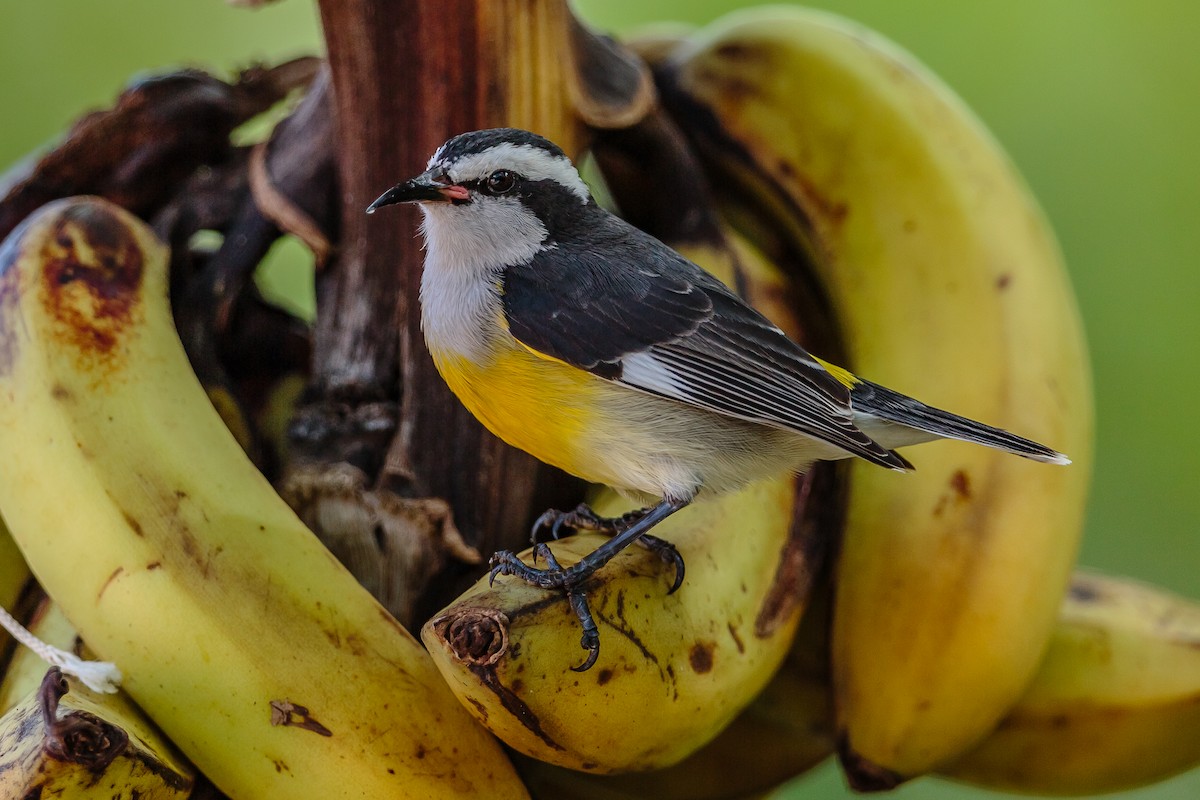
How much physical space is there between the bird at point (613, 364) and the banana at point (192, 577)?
0.74ft

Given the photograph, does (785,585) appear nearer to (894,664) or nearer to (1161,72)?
(894,664)

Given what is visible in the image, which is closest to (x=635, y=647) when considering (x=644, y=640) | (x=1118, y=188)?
(x=644, y=640)

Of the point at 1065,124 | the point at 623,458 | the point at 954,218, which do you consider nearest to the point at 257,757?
the point at 623,458

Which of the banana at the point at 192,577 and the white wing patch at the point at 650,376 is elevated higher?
the white wing patch at the point at 650,376

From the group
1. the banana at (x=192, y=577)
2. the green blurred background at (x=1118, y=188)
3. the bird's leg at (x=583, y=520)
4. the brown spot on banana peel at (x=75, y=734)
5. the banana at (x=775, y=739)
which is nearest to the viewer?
the brown spot on banana peel at (x=75, y=734)

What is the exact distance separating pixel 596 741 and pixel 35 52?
228 centimetres

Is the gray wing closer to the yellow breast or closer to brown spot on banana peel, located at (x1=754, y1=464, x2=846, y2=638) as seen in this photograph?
the yellow breast

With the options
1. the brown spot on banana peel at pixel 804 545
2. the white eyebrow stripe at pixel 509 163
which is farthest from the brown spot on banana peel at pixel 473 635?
the white eyebrow stripe at pixel 509 163

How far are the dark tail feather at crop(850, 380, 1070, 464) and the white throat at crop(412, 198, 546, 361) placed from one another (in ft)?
1.28

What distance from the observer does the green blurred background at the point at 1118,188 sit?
7.20 feet

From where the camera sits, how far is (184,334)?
124cm

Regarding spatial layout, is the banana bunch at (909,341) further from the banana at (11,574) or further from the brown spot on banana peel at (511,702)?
the banana at (11,574)

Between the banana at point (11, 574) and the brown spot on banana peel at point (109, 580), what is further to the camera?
the banana at point (11, 574)

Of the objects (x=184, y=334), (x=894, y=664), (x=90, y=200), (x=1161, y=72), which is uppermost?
(x=90, y=200)
